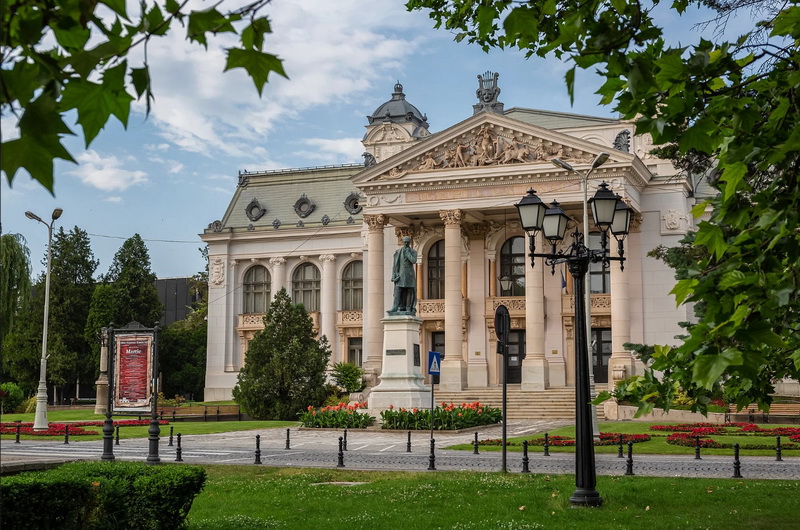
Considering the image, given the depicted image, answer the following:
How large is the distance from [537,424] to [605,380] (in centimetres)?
1378

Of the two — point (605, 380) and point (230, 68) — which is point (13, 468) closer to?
point (230, 68)

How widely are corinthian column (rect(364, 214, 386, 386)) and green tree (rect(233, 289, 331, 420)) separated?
849 cm

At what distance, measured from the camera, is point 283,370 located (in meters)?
46.1

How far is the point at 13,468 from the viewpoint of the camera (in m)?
10.5

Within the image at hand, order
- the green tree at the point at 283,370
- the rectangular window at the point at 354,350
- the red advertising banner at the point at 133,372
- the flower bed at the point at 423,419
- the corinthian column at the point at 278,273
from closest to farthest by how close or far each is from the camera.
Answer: the red advertising banner at the point at 133,372 → the flower bed at the point at 423,419 → the green tree at the point at 283,370 → the rectangular window at the point at 354,350 → the corinthian column at the point at 278,273

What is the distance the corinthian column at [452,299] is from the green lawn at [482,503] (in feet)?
114

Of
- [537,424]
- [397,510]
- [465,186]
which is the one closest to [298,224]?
[465,186]

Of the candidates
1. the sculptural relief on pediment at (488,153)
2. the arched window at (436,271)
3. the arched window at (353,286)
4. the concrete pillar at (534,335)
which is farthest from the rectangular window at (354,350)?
the concrete pillar at (534,335)

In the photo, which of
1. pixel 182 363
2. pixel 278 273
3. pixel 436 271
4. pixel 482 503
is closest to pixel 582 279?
pixel 482 503

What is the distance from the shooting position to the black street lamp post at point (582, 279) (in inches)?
540

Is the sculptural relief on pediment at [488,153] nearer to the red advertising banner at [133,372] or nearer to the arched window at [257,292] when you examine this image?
the arched window at [257,292]

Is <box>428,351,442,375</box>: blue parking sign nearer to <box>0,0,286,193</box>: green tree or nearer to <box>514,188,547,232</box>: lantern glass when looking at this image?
<box>514,188,547,232</box>: lantern glass

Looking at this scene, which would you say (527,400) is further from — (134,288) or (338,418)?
(134,288)

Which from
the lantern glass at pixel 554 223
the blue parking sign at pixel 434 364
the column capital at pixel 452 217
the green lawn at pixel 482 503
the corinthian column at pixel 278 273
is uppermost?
the column capital at pixel 452 217
